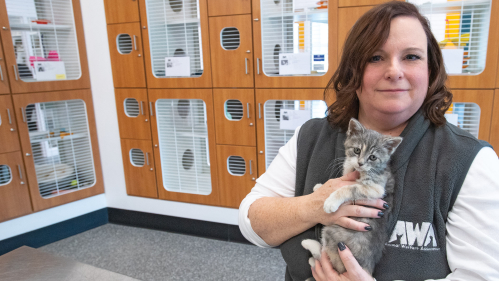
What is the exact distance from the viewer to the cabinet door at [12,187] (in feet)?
8.46

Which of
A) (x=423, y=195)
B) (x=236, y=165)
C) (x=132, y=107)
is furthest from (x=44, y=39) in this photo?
(x=423, y=195)

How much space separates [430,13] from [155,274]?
2.58 metres

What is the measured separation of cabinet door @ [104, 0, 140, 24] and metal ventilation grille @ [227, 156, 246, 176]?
4.69 feet

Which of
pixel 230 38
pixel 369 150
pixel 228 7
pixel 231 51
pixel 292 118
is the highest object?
pixel 228 7

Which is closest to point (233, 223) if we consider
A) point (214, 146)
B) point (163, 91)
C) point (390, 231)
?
point (214, 146)

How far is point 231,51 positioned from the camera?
2473 millimetres

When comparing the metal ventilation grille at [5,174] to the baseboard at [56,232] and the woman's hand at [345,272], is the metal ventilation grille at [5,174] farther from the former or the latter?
the woman's hand at [345,272]

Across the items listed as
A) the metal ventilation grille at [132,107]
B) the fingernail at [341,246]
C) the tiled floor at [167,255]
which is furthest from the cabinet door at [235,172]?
the fingernail at [341,246]

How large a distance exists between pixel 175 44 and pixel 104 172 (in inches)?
57.2

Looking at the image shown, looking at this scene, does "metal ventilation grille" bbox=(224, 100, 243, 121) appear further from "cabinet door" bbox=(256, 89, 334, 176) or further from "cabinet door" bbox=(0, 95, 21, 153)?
"cabinet door" bbox=(0, 95, 21, 153)

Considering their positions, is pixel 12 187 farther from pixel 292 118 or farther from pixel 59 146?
pixel 292 118

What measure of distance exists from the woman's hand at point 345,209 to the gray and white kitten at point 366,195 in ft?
0.06

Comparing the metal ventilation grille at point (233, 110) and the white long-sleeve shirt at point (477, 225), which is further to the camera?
the metal ventilation grille at point (233, 110)

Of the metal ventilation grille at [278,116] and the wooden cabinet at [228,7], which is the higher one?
the wooden cabinet at [228,7]
